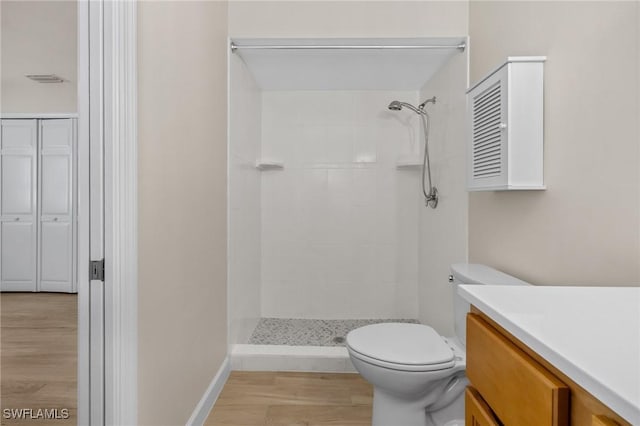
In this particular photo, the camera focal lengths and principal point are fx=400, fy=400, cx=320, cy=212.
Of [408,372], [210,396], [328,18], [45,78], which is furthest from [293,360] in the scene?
[328,18]

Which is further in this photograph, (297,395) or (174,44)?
(297,395)

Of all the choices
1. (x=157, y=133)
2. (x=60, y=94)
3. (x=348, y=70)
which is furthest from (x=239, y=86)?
(x=60, y=94)

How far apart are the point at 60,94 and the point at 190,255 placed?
2.78ft

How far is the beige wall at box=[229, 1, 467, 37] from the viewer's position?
2354 mm

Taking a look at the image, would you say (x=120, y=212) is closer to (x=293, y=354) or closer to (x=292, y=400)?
(x=292, y=400)

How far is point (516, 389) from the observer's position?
679 millimetres

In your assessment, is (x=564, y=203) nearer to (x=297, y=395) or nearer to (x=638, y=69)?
(x=638, y=69)

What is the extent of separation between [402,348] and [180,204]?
1.10 m

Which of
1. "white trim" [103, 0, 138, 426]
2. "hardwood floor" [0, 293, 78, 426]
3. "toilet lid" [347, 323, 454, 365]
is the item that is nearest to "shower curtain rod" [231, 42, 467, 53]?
"white trim" [103, 0, 138, 426]

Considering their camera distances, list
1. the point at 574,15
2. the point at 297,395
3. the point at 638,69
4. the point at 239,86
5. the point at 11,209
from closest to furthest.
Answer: the point at 11,209, the point at 638,69, the point at 574,15, the point at 297,395, the point at 239,86

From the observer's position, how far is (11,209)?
2.93ft

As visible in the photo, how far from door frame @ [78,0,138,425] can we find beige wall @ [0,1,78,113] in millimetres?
28

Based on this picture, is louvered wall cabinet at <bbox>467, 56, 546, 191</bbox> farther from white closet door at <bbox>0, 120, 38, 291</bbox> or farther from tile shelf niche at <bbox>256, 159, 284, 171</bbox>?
tile shelf niche at <bbox>256, 159, 284, 171</bbox>

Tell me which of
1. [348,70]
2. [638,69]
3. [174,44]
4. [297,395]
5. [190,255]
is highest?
[348,70]
